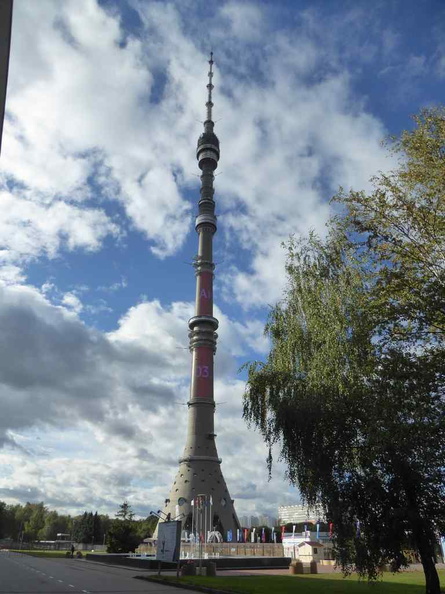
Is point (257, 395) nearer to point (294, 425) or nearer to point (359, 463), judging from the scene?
point (294, 425)

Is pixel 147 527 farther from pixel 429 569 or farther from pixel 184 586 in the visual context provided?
pixel 429 569

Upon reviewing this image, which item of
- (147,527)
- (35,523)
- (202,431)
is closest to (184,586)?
(202,431)

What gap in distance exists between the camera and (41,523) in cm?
17738

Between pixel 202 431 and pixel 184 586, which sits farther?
pixel 202 431

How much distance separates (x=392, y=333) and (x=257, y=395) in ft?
26.2

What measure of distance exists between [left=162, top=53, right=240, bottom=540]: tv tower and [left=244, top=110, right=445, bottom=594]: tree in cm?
6240

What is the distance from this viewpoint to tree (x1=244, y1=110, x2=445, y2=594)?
1784 centimetres

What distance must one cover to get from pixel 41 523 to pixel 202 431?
120636 mm

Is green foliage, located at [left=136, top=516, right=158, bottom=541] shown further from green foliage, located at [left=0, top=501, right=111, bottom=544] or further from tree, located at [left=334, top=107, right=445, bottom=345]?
tree, located at [left=334, top=107, right=445, bottom=345]

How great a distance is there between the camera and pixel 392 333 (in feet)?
63.3

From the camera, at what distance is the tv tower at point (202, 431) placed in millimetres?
84125

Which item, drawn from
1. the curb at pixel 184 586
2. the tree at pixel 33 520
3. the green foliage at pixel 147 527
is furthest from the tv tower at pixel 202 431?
the tree at pixel 33 520

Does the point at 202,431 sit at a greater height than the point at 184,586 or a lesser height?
greater

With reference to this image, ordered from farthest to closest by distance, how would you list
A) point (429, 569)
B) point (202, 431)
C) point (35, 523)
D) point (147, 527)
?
point (35, 523)
point (147, 527)
point (202, 431)
point (429, 569)
